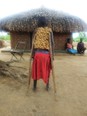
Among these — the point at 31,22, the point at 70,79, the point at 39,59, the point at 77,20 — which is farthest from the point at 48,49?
the point at 77,20

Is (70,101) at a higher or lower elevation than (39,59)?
lower

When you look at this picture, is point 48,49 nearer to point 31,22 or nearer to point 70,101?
point 70,101

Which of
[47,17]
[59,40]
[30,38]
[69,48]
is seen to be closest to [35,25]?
[47,17]

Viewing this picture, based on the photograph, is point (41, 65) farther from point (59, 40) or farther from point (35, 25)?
point (59, 40)

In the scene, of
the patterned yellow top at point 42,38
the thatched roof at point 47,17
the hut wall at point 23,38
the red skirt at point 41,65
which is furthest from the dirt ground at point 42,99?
the hut wall at point 23,38

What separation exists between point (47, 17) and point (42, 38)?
28.6 feet

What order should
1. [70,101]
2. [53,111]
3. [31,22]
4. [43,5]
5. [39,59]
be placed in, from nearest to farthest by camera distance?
[53,111]
[70,101]
[39,59]
[31,22]
[43,5]

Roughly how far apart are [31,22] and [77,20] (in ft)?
9.17

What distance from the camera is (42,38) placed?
5754mm

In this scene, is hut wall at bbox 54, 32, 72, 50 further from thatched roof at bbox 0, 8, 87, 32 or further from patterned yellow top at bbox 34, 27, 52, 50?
patterned yellow top at bbox 34, 27, 52, 50

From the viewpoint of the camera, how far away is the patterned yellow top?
18.7ft

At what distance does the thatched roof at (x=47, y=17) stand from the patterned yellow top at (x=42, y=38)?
8648 mm

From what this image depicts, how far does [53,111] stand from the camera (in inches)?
186

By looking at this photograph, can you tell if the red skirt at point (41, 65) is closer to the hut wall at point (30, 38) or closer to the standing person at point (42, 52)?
the standing person at point (42, 52)
